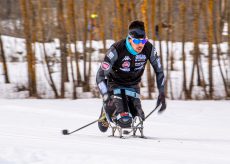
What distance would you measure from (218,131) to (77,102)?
4986mm

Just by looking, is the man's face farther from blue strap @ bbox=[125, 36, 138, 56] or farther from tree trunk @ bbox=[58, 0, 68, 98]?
tree trunk @ bbox=[58, 0, 68, 98]

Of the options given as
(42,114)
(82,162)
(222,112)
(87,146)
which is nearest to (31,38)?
(42,114)

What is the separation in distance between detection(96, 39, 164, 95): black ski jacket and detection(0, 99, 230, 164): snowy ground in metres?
0.81

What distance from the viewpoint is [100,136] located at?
270 inches

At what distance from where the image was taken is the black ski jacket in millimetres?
6223

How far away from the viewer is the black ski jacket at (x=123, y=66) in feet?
20.4

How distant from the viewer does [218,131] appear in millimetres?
8148

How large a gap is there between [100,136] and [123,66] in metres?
1.18

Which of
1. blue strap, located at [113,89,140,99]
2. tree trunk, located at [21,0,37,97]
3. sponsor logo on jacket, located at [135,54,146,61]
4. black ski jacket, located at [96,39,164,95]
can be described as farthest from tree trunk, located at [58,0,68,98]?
sponsor logo on jacket, located at [135,54,146,61]

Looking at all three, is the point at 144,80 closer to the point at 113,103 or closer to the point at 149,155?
the point at 113,103

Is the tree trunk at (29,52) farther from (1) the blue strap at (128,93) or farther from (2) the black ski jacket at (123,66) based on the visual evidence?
(1) the blue strap at (128,93)

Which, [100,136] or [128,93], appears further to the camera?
[100,136]

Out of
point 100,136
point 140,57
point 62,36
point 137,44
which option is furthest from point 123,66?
point 62,36

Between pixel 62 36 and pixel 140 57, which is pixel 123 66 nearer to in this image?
pixel 140 57
